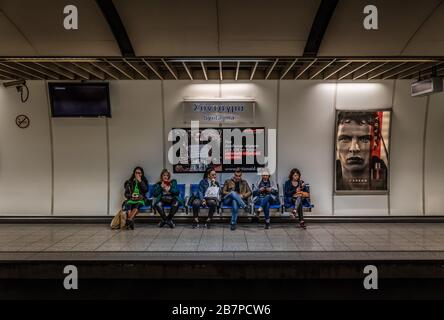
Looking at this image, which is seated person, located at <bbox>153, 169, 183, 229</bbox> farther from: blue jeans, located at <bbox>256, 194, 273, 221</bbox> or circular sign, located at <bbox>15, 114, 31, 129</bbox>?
circular sign, located at <bbox>15, 114, 31, 129</bbox>

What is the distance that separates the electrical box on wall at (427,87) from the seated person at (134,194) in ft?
19.6

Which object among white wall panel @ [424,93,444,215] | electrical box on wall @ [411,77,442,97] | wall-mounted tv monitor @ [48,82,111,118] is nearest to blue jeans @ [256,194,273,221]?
electrical box on wall @ [411,77,442,97]

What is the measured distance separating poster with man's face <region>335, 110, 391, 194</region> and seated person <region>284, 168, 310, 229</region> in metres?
0.99

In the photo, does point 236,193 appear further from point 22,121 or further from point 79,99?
point 22,121

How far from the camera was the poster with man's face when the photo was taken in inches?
322

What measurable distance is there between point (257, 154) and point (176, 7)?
3.86m

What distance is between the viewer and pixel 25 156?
325 inches

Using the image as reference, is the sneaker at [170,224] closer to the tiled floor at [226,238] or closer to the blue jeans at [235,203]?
the tiled floor at [226,238]

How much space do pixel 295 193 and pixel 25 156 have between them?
241 inches

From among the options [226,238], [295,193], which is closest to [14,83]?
[226,238]

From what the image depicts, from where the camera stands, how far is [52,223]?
821 cm

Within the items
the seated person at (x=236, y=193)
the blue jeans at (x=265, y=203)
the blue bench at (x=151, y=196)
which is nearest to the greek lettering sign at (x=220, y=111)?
the seated person at (x=236, y=193)

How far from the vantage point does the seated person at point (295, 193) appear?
7.59 metres

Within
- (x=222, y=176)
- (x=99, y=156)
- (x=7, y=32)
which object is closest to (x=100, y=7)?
(x=7, y=32)
